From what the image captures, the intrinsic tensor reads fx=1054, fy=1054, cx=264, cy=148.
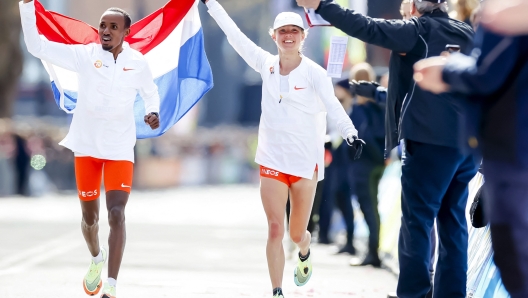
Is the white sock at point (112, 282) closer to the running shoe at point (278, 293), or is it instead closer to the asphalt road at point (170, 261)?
the asphalt road at point (170, 261)

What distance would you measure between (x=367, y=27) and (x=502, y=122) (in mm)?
1973

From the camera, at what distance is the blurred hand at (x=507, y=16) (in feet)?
13.7

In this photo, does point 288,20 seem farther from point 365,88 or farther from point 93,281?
point 93,281

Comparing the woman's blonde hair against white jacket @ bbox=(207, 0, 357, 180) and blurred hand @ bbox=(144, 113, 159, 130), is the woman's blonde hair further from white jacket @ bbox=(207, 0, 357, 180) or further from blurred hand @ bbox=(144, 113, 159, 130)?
blurred hand @ bbox=(144, 113, 159, 130)

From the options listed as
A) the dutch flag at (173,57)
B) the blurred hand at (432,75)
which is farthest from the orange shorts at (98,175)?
the blurred hand at (432,75)

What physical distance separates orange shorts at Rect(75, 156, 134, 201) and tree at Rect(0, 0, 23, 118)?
29.7 meters

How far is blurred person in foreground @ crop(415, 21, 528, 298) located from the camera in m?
4.30

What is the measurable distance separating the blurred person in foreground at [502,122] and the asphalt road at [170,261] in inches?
170

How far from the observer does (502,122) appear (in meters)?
4.42

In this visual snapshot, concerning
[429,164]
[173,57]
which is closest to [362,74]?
[173,57]

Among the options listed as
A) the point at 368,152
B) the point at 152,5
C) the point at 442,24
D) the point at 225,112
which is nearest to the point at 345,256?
the point at 368,152

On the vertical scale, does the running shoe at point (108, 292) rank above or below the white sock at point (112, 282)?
below

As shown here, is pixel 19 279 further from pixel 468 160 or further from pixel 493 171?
pixel 493 171

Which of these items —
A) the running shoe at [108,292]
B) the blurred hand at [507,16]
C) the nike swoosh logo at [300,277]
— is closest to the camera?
the blurred hand at [507,16]
